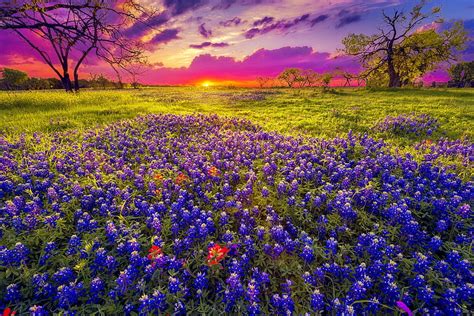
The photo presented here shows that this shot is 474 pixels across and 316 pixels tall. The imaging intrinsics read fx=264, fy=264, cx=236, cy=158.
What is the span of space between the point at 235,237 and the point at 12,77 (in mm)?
99498

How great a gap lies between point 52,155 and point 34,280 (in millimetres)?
4986

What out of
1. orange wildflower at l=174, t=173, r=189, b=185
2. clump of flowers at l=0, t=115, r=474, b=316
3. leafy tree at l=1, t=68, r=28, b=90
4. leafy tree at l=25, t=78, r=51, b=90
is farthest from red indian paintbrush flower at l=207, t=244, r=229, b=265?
leafy tree at l=25, t=78, r=51, b=90

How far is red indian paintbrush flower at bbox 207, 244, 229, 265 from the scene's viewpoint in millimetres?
3541

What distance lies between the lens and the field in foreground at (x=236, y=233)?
10.9 feet

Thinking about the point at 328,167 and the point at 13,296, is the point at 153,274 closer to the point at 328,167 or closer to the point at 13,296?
the point at 13,296

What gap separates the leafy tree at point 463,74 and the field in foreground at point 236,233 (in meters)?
81.9

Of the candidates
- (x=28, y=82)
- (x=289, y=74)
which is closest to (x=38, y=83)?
(x=28, y=82)

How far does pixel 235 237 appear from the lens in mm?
4340

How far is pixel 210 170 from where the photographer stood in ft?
20.5

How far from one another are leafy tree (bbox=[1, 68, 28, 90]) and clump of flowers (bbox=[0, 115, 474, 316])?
93382mm

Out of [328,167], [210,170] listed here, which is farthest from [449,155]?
[210,170]

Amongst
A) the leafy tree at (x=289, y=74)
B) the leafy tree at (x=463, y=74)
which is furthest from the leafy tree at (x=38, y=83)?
the leafy tree at (x=463, y=74)

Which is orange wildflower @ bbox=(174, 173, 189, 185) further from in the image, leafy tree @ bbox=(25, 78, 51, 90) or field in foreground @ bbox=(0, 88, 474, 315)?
leafy tree @ bbox=(25, 78, 51, 90)

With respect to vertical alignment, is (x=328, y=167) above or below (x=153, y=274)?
above
